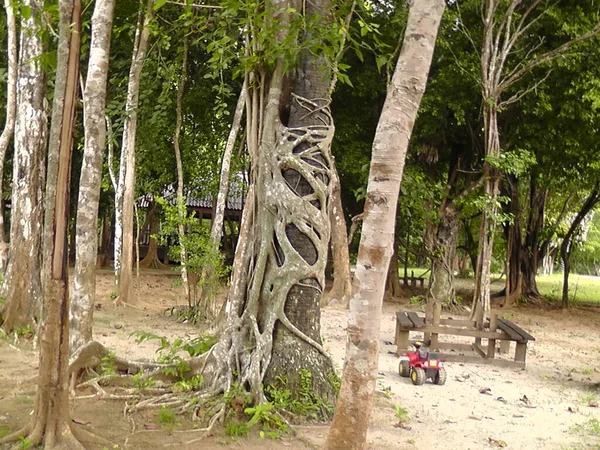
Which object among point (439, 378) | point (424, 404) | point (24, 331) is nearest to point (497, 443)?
point (424, 404)

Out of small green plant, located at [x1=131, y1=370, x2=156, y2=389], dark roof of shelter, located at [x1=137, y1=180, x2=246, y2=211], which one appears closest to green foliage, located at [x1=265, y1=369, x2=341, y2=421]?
small green plant, located at [x1=131, y1=370, x2=156, y2=389]

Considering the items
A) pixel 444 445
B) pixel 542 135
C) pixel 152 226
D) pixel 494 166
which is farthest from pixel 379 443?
pixel 152 226

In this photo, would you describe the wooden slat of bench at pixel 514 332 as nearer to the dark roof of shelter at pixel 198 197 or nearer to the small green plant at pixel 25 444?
the small green plant at pixel 25 444

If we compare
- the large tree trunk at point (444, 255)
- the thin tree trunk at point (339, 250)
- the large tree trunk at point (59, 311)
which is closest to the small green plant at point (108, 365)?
the large tree trunk at point (59, 311)

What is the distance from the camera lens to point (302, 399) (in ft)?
19.0

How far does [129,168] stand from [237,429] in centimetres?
775

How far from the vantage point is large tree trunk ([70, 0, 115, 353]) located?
5938mm

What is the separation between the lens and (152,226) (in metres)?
25.3

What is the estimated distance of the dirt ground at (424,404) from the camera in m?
5.19

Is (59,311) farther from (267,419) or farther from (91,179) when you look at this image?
(91,179)

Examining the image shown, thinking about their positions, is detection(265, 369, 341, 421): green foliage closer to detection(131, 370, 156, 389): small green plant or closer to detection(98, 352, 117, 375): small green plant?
detection(131, 370, 156, 389): small green plant

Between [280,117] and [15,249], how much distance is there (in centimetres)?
416

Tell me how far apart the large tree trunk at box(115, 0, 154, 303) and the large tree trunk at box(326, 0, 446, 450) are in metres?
8.50

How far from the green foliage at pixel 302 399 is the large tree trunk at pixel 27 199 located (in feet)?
13.8
